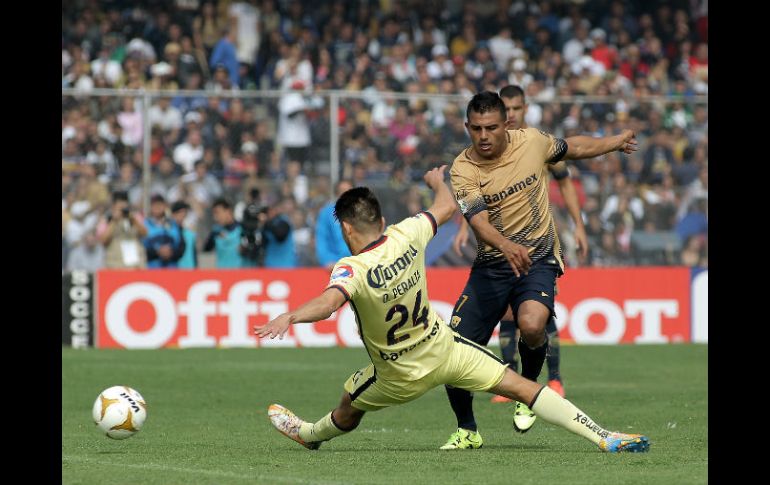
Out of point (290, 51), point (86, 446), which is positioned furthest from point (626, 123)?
point (86, 446)

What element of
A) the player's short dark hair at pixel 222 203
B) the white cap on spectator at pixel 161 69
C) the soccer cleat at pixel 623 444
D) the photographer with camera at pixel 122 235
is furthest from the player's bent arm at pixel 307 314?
the white cap on spectator at pixel 161 69

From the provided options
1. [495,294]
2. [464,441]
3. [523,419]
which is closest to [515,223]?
[495,294]

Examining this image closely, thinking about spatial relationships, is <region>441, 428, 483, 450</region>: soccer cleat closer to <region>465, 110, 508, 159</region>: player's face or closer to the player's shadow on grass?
the player's shadow on grass

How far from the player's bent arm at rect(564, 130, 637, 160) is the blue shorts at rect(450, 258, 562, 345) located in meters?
0.84

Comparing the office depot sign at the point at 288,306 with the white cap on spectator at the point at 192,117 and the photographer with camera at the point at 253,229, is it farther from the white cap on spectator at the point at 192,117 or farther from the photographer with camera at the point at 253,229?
the white cap on spectator at the point at 192,117

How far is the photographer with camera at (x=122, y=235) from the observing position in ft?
65.7

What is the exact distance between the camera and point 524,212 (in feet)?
34.6

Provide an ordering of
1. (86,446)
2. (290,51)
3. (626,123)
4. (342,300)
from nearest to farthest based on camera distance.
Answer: (342,300)
(86,446)
(626,123)
(290,51)

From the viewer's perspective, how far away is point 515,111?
12.1 m

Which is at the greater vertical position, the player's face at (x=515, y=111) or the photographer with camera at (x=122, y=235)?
the player's face at (x=515, y=111)

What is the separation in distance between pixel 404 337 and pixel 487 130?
6.17 feet

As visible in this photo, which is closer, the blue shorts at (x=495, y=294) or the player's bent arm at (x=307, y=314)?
the player's bent arm at (x=307, y=314)
